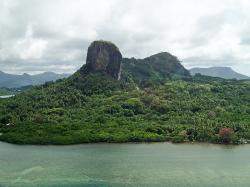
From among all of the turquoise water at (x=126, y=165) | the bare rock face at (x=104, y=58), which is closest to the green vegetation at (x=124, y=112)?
the bare rock face at (x=104, y=58)

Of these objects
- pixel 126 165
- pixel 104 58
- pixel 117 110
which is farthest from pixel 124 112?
pixel 126 165

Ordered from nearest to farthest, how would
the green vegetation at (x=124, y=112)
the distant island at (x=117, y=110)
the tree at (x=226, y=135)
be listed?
the tree at (x=226, y=135)
the green vegetation at (x=124, y=112)
the distant island at (x=117, y=110)

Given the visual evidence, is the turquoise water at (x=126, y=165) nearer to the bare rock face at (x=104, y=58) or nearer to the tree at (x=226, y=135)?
the tree at (x=226, y=135)

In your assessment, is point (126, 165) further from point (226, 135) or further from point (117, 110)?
point (117, 110)

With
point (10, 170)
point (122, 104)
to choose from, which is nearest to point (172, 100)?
point (122, 104)

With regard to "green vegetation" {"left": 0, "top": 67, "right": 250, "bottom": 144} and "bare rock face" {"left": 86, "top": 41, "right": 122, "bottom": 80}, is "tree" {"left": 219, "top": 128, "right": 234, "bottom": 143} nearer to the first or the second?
"green vegetation" {"left": 0, "top": 67, "right": 250, "bottom": 144}

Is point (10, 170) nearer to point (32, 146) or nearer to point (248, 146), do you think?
point (32, 146)
